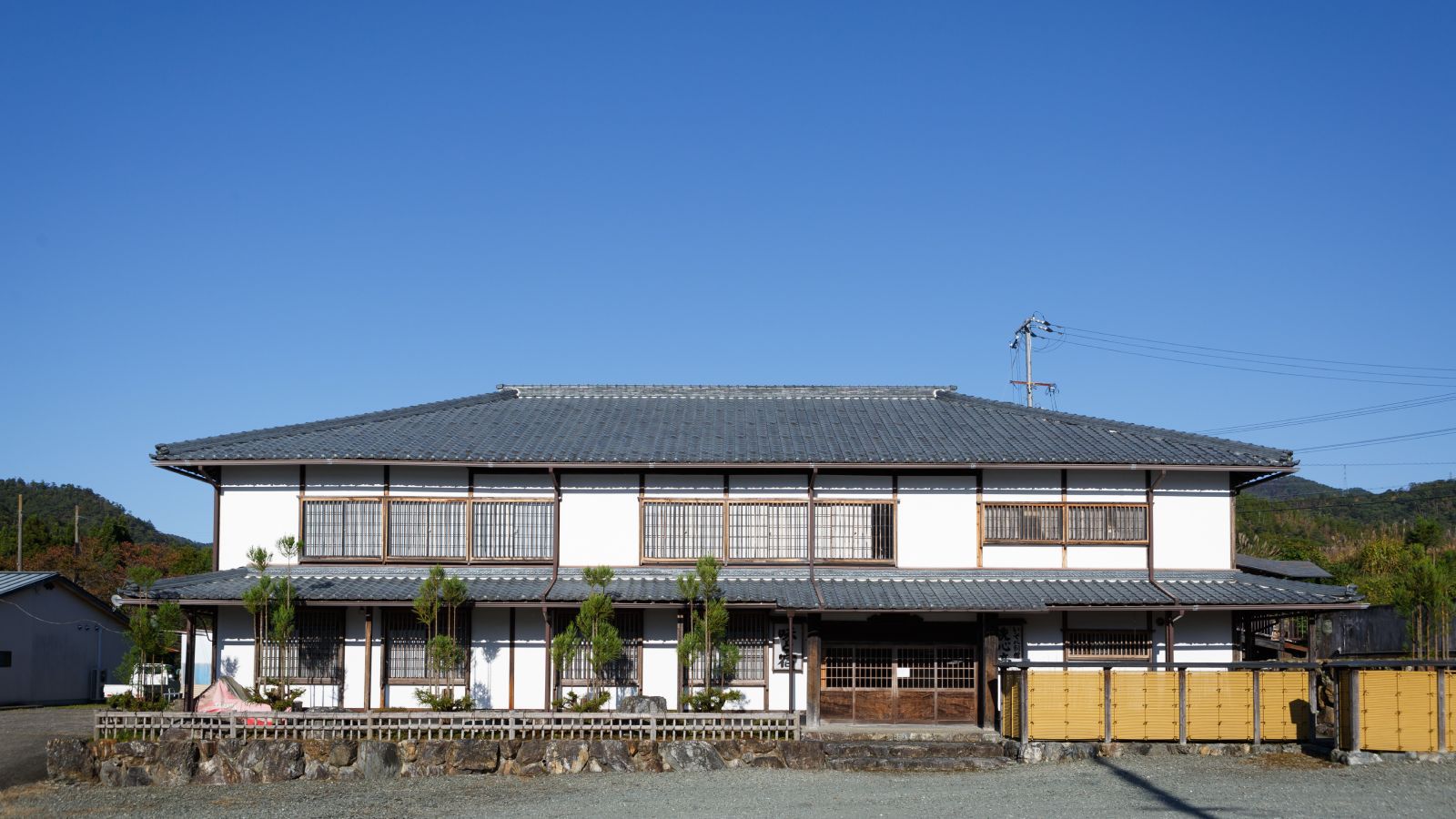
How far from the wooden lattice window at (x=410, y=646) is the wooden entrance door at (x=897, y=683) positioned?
6837mm

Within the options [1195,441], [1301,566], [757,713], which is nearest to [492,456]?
[757,713]

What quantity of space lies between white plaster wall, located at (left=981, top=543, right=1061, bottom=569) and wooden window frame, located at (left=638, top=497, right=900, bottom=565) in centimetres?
179

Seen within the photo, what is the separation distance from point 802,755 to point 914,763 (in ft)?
6.08

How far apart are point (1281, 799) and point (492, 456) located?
14.8 m

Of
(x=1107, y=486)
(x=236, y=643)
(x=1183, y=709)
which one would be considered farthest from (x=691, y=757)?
(x=1107, y=486)

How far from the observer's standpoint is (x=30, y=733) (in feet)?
81.8

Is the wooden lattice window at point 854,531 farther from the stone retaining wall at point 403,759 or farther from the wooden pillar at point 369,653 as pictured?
the wooden pillar at point 369,653

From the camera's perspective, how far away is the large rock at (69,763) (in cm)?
2052

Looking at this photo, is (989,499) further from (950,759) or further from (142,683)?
(142,683)

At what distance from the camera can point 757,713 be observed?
21.1 meters

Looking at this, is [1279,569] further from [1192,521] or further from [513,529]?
[513,529]

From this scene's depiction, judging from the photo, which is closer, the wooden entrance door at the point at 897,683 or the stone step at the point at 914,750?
the stone step at the point at 914,750

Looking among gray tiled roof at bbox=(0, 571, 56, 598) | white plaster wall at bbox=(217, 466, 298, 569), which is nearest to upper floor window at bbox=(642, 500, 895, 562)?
white plaster wall at bbox=(217, 466, 298, 569)

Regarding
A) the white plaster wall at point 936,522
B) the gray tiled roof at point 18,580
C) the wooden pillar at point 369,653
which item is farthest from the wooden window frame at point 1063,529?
the gray tiled roof at point 18,580
